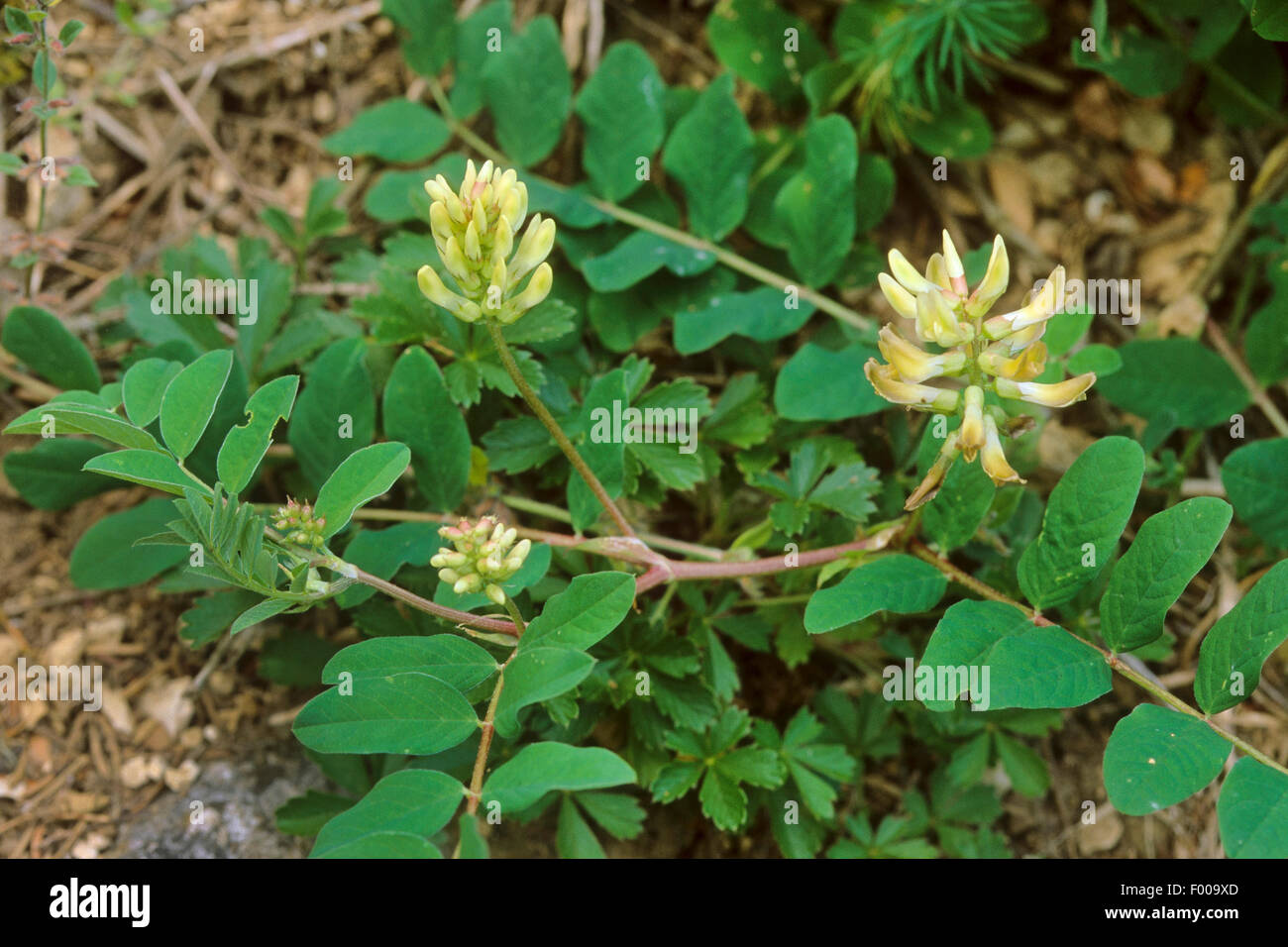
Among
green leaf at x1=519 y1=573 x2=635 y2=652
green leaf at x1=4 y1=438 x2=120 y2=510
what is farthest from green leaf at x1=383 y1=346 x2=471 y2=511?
green leaf at x1=4 y1=438 x2=120 y2=510

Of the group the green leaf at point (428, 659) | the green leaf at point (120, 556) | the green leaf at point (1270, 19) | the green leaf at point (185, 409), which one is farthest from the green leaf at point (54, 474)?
the green leaf at point (1270, 19)

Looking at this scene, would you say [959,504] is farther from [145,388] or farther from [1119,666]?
[145,388]

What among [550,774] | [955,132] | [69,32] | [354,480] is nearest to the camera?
[550,774]

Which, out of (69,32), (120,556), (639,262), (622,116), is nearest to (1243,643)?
(639,262)

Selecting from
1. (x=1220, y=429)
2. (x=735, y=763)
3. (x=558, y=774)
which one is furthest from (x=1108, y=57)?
(x=558, y=774)

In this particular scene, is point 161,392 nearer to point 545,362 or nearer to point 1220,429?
point 545,362

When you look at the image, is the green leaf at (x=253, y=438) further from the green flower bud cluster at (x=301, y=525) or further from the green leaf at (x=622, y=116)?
the green leaf at (x=622, y=116)

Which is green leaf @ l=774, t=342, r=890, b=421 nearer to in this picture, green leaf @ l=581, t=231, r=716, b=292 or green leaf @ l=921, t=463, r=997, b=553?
green leaf @ l=921, t=463, r=997, b=553
